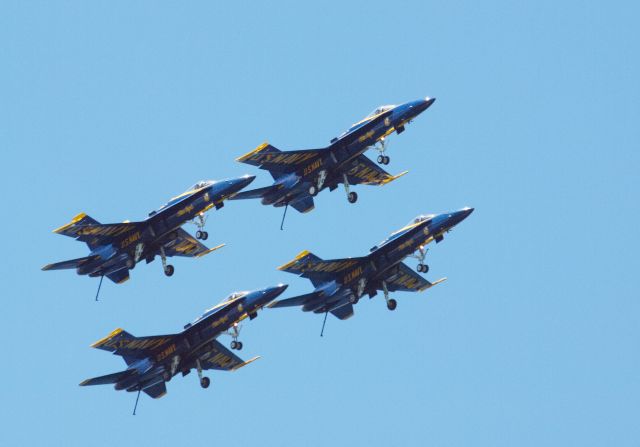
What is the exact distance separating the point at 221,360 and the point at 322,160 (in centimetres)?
1290

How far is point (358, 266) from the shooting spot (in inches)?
5714

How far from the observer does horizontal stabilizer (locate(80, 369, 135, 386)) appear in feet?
466

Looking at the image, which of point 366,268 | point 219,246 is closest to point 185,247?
point 219,246

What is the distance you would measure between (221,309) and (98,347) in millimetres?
7088

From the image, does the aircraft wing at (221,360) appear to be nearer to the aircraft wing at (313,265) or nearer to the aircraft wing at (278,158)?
the aircraft wing at (313,265)

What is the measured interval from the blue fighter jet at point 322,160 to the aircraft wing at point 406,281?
5.10 metres

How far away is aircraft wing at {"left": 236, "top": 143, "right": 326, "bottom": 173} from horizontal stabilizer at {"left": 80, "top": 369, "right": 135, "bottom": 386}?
532 inches

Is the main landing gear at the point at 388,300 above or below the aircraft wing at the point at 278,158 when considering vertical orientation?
below

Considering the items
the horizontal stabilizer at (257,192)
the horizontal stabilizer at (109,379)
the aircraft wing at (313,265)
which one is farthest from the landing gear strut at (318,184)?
the horizontal stabilizer at (109,379)

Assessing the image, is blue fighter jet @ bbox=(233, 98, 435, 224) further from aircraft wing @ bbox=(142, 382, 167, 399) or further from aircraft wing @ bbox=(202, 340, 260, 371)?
aircraft wing @ bbox=(142, 382, 167, 399)

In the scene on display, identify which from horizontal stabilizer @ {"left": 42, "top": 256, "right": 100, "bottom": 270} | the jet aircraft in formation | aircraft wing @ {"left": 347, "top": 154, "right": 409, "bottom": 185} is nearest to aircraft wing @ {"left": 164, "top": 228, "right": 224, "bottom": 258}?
the jet aircraft in formation

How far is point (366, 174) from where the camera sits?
493 ft

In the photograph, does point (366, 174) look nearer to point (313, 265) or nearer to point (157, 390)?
point (313, 265)

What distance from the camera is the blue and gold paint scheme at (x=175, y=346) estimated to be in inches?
5600
